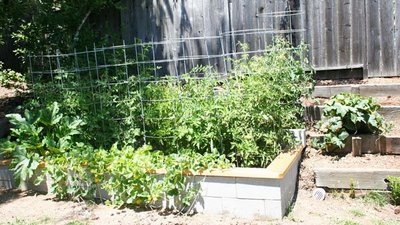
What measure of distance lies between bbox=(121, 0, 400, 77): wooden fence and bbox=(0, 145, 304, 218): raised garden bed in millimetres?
2485

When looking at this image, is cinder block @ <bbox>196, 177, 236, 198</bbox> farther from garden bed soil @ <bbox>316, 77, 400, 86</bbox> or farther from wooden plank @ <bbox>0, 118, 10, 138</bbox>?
wooden plank @ <bbox>0, 118, 10, 138</bbox>

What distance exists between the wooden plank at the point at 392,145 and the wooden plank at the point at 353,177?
44 centimetres

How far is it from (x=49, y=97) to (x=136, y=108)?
127 centimetres

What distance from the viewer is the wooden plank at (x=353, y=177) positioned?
4746 mm

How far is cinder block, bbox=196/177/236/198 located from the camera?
4520 mm

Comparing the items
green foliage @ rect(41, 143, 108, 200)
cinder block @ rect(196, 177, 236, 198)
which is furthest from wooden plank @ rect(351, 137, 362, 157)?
green foliage @ rect(41, 143, 108, 200)

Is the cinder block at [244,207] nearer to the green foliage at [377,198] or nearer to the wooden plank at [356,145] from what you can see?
the green foliage at [377,198]

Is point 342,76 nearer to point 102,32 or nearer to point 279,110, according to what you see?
point 279,110

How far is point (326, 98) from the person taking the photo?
6230 mm

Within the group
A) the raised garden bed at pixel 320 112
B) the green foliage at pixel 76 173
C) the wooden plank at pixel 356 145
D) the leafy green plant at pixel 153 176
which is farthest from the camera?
the raised garden bed at pixel 320 112

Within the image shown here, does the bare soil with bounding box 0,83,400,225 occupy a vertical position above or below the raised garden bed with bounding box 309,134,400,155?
below

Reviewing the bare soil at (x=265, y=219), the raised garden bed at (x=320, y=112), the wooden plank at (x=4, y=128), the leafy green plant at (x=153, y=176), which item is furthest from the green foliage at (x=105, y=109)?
the raised garden bed at (x=320, y=112)

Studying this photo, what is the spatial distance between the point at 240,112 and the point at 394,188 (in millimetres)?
1630

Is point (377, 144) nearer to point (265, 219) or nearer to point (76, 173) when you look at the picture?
point (265, 219)
